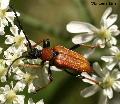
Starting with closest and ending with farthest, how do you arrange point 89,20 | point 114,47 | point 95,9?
point 114,47 → point 89,20 → point 95,9

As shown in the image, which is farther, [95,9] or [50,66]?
[95,9]

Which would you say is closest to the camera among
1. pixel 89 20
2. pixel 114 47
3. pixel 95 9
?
pixel 114 47

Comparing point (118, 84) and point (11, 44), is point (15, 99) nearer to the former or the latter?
point (11, 44)

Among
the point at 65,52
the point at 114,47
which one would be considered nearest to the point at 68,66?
the point at 65,52

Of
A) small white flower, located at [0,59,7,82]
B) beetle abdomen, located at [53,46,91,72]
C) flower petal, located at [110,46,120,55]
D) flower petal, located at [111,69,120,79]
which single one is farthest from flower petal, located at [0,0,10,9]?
flower petal, located at [111,69,120,79]

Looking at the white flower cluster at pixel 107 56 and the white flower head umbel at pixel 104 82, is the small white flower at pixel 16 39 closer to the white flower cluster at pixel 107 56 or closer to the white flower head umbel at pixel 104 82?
the white flower cluster at pixel 107 56

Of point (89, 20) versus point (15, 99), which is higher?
point (89, 20)

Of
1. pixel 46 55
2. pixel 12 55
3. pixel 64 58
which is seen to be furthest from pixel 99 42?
pixel 12 55
